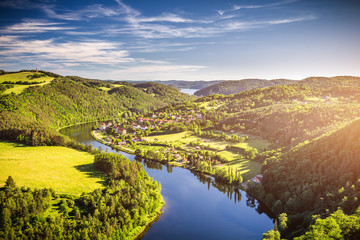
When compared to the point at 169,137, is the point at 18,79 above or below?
above

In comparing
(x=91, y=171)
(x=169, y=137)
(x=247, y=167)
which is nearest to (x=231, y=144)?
(x=247, y=167)

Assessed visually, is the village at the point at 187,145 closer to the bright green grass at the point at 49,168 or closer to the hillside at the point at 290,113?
the hillside at the point at 290,113

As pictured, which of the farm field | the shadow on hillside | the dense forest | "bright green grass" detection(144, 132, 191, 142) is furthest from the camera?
"bright green grass" detection(144, 132, 191, 142)

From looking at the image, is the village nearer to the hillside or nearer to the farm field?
the farm field

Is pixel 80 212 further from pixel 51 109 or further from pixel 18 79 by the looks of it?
pixel 18 79

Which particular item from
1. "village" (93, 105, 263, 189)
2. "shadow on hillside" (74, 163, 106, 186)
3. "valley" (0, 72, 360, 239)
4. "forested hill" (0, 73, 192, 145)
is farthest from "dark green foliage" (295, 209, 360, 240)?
"forested hill" (0, 73, 192, 145)

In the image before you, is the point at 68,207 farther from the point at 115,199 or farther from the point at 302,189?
the point at 302,189
